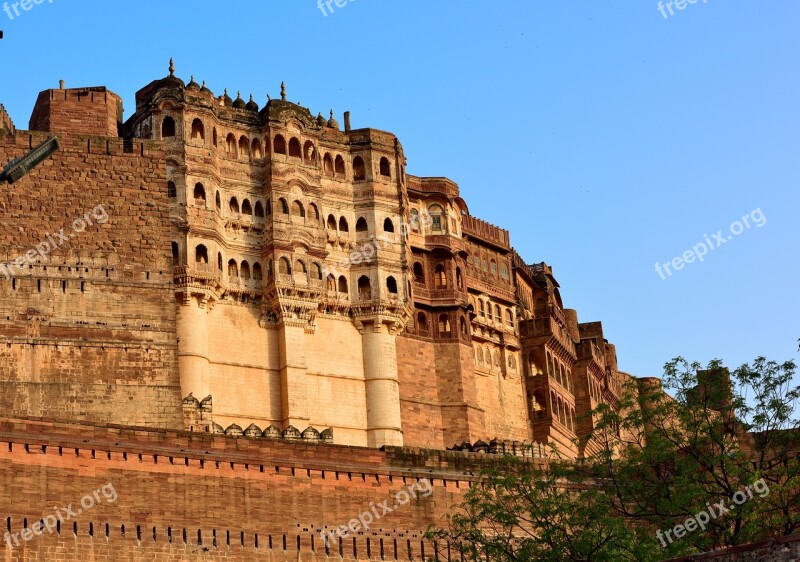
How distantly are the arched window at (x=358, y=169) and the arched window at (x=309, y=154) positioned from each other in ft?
6.99

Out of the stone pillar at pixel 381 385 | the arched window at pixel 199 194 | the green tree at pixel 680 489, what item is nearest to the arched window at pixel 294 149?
the arched window at pixel 199 194

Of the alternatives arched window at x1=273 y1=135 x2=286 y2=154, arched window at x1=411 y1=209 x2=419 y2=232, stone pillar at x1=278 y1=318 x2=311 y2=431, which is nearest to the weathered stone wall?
stone pillar at x1=278 y1=318 x2=311 y2=431

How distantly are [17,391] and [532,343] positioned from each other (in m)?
29.5

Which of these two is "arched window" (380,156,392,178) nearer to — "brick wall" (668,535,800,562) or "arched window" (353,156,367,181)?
"arched window" (353,156,367,181)

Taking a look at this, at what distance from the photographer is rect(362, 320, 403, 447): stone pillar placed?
63.7 metres

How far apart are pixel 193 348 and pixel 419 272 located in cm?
1401

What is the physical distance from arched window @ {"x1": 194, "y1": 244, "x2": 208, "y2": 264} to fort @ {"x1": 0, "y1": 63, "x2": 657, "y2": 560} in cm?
5

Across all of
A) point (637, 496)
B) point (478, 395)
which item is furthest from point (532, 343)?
point (637, 496)

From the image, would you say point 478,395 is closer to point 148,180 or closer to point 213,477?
point 148,180

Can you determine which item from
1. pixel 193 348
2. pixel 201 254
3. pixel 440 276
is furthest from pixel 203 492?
pixel 440 276

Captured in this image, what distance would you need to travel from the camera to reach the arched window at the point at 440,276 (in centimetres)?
7106

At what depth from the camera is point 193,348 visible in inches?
2366

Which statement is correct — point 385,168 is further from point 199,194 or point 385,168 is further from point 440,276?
point 199,194

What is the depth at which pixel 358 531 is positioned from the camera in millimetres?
49562
